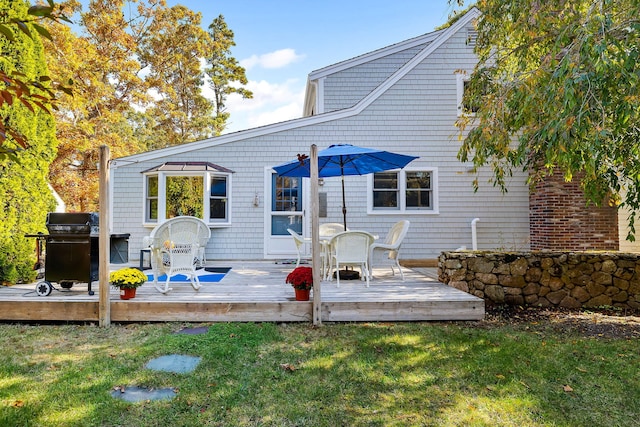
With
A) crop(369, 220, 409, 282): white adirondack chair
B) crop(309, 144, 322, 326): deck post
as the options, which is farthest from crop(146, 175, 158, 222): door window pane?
crop(309, 144, 322, 326): deck post

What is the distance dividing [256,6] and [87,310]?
11908 millimetres

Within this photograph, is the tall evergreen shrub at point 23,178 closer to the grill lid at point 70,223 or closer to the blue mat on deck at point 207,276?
the grill lid at point 70,223

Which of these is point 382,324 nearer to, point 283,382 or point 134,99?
point 283,382

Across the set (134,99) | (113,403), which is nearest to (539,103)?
(113,403)

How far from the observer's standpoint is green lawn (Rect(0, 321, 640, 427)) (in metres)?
→ 2.38

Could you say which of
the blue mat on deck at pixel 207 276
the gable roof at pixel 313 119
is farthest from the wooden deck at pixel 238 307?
the gable roof at pixel 313 119

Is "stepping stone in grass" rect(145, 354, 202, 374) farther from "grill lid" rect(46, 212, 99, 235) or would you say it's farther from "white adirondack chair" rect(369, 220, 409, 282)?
"white adirondack chair" rect(369, 220, 409, 282)

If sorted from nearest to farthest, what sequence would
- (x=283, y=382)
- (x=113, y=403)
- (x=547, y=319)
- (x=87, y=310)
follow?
(x=113, y=403)
(x=283, y=382)
(x=87, y=310)
(x=547, y=319)

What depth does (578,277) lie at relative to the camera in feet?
17.4

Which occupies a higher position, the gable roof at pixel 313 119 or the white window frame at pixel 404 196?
the gable roof at pixel 313 119

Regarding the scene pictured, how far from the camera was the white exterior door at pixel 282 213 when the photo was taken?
8.39 m

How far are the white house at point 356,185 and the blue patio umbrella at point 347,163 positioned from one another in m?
1.97

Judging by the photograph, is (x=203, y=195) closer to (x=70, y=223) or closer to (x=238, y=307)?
(x=70, y=223)

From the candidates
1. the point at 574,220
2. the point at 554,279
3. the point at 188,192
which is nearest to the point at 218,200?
the point at 188,192
